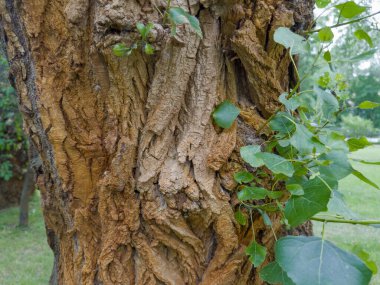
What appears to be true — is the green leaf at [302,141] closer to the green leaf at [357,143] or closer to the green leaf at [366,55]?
the green leaf at [357,143]

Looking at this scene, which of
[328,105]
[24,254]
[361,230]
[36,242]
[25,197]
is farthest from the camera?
[25,197]

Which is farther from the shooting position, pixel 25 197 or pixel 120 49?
pixel 25 197

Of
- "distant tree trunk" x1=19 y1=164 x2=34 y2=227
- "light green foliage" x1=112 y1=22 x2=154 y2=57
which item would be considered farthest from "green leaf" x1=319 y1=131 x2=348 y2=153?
"distant tree trunk" x1=19 y1=164 x2=34 y2=227

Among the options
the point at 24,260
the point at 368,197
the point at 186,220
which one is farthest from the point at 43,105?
the point at 368,197

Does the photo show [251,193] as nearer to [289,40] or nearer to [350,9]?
[289,40]

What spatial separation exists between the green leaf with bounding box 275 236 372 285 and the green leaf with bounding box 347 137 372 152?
24cm

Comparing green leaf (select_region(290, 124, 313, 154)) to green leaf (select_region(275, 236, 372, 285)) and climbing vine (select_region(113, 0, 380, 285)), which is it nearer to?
climbing vine (select_region(113, 0, 380, 285))

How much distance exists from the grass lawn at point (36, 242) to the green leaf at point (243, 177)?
98.8 inches

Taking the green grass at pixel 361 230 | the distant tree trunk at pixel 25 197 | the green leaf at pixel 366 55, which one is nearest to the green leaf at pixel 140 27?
the green leaf at pixel 366 55

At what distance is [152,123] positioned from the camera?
100cm

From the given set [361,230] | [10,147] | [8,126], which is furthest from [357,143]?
[10,147]

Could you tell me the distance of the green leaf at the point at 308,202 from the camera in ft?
2.82

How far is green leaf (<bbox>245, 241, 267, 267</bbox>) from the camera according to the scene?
3.25 feet

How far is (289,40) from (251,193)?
14.8 inches
